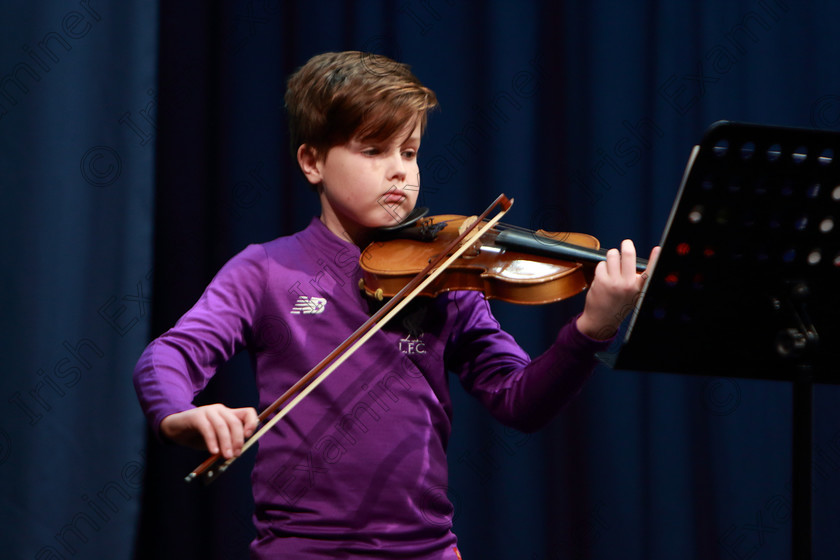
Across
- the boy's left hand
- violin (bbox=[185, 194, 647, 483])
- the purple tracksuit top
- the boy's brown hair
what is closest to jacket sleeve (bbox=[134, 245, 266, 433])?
the purple tracksuit top

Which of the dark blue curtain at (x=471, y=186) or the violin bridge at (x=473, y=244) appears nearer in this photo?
the violin bridge at (x=473, y=244)

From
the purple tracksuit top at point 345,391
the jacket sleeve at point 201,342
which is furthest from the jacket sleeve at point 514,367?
the jacket sleeve at point 201,342

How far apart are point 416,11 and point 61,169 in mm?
902

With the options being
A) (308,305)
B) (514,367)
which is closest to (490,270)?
(514,367)

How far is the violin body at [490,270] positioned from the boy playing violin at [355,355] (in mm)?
46

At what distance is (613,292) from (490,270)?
206 mm

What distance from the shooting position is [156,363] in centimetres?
93

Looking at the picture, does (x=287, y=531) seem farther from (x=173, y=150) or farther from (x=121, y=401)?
(x=173, y=150)

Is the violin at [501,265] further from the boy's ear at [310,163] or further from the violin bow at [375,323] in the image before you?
the boy's ear at [310,163]

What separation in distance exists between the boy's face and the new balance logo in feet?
0.50

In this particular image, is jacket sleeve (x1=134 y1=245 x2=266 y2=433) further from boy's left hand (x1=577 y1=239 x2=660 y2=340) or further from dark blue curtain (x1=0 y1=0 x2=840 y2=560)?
dark blue curtain (x1=0 y1=0 x2=840 y2=560)

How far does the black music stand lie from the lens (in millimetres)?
760

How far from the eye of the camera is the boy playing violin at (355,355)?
1005 mm

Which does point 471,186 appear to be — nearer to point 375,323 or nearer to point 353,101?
point 353,101
